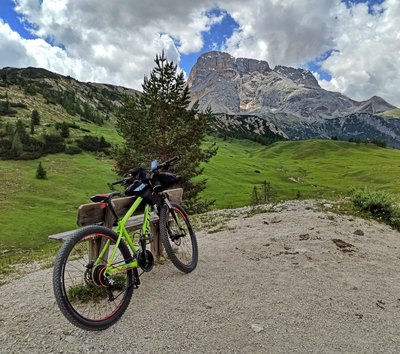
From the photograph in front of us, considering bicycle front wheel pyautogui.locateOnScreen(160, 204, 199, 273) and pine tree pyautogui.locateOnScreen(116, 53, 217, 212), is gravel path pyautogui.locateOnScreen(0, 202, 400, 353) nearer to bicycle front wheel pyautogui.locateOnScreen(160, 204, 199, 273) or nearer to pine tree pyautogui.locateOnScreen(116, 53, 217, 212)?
bicycle front wheel pyautogui.locateOnScreen(160, 204, 199, 273)

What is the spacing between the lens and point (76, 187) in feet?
246

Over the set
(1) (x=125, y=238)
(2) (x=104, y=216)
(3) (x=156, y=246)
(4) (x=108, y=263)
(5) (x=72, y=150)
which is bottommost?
(5) (x=72, y=150)

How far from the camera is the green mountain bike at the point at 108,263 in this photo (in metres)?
5.82

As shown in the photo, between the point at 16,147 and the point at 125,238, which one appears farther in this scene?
the point at 16,147

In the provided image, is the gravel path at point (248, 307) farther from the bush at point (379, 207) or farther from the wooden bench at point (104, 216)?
the bush at point (379, 207)

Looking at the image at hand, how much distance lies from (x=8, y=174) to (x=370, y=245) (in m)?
79.3

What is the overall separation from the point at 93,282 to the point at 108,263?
1.38 feet

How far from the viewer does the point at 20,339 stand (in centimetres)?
611

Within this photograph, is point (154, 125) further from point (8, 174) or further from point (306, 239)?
point (8, 174)

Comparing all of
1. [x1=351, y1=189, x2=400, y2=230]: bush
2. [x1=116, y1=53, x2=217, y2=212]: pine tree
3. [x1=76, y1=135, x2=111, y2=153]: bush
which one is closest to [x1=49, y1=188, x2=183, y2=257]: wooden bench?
[x1=351, y1=189, x2=400, y2=230]: bush

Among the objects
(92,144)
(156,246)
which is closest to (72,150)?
(92,144)

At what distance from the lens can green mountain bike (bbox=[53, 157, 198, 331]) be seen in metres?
5.82

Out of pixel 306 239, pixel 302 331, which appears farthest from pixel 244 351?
pixel 306 239

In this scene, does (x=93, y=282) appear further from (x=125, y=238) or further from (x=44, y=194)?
(x=44, y=194)
